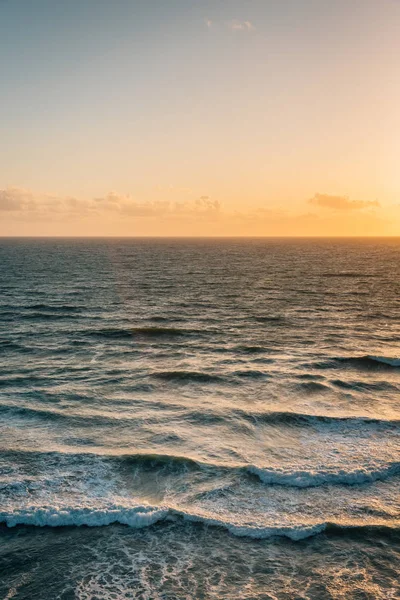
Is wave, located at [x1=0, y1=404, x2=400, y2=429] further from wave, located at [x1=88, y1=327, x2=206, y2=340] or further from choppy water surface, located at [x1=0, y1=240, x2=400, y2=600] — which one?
wave, located at [x1=88, y1=327, x2=206, y2=340]

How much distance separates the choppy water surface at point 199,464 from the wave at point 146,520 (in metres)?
0.04

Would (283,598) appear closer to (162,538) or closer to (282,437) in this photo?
(162,538)

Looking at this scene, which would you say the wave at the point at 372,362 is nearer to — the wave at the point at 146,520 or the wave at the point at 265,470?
the wave at the point at 265,470

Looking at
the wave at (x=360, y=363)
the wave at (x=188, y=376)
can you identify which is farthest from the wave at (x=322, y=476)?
the wave at (x=360, y=363)

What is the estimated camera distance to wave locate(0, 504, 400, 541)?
12.7 m

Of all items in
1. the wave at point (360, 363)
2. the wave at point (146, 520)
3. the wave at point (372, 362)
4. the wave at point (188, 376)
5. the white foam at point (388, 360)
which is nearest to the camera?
the wave at point (146, 520)

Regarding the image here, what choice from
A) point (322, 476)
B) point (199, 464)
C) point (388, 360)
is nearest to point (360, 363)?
point (388, 360)

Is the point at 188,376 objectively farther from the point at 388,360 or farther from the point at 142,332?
the point at 388,360

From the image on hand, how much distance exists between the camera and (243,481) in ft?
50.2

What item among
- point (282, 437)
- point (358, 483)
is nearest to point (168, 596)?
point (358, 483)

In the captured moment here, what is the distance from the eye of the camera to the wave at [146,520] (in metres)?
12.7

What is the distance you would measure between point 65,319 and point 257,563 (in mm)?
35269

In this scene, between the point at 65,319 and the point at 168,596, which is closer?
the point at 168,596

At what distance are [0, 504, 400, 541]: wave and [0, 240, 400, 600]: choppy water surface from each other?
4cm
